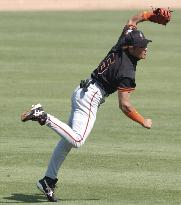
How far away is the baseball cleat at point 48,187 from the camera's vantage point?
866 centimetres

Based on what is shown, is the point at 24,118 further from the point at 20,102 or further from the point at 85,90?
the point at 20,102

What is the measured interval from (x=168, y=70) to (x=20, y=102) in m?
4.63

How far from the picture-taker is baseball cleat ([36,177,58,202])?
866cm

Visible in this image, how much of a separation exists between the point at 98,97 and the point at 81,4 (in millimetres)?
23030

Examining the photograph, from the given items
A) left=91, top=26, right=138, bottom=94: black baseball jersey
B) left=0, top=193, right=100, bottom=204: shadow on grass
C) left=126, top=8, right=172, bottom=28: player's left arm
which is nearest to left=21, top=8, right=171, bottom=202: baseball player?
left=91, top=26, right=138, bottom=94: black baseball jersey

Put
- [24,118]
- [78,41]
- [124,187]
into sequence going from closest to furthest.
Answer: [24,118], [124,187], [78,41]

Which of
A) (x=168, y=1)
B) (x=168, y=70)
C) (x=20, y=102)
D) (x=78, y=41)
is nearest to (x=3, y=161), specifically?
(x=20, y=102)

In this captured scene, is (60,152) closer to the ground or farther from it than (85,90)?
closer to the ground

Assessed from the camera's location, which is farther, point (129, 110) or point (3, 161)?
point (3, 161)

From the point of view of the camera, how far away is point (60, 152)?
28.7 feet

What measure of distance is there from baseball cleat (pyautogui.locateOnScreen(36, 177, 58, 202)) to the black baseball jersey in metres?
1.10

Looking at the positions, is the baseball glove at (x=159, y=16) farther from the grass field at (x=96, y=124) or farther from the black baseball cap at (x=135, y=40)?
the grass field at (x=96, y=124)

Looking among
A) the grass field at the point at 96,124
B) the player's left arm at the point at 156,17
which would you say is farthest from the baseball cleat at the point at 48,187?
the player's left arm at the point at 156,17

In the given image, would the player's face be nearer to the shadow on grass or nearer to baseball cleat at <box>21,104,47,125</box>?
baseball cleat at <box>21,104,47,125</box>
